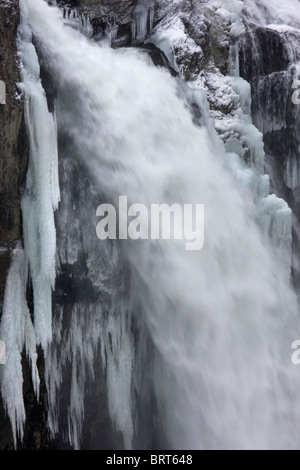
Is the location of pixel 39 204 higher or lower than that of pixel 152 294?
higher

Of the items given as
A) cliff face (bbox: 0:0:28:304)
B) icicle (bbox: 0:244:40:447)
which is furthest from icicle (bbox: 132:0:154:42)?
icicle (bbox: 0:244:40:447)

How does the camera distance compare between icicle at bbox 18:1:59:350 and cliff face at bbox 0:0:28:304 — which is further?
icicle at bbox 18:1:59:350

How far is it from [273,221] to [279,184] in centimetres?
161

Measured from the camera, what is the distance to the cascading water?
545 centimetres

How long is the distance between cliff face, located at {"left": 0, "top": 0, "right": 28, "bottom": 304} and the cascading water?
39 centimetres

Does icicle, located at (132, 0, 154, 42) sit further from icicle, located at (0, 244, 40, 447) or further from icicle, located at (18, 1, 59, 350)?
icicle, located at (0, 244, 40, 447)

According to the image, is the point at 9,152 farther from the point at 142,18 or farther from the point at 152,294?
the point at 142,18

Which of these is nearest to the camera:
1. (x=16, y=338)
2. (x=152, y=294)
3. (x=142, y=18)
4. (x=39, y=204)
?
(x=16, y=338)

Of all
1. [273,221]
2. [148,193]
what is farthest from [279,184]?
[148,193]

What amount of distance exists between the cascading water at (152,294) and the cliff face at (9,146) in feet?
1.29

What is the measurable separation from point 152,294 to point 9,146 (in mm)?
2343

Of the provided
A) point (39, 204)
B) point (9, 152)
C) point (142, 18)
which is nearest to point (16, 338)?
point (39, 204)

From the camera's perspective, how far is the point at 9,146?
4621mm

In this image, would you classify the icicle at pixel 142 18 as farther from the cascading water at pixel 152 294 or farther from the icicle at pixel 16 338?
the icicle at pixel 16 338
